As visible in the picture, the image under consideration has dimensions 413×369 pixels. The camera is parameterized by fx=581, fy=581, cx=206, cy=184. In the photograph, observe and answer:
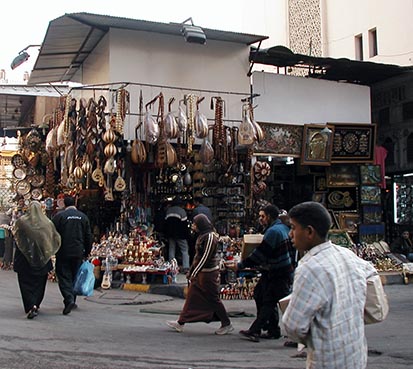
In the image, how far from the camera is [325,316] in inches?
99.6

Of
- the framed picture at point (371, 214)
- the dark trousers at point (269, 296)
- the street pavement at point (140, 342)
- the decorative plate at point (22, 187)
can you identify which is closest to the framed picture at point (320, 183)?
the framed picture at point (371, 214)

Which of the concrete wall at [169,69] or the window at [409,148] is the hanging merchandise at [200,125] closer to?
the concrete wall at [169,69]

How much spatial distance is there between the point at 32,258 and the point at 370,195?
930 centimetres

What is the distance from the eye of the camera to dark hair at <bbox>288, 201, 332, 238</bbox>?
8.89ft

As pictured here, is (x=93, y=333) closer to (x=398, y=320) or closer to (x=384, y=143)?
(x=398, y=320)

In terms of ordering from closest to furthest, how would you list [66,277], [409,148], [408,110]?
[66,277]
[408,110]
[409,148]

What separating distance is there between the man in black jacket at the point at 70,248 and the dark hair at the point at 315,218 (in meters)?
5.58

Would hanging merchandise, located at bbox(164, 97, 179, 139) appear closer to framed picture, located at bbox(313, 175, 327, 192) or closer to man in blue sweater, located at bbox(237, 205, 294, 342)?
framed picture, located at bbox(313, 175, 327, 192)

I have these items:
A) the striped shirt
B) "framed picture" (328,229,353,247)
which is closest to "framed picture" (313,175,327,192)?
"framed picture" (328,229,353,247)

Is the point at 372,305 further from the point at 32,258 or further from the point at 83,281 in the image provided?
the point at 83,281

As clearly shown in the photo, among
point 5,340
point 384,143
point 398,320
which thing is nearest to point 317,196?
point 384,143

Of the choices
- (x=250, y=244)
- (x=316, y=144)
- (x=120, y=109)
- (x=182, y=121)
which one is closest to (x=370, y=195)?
(x=316, y=144)

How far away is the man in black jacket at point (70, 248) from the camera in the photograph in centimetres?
780

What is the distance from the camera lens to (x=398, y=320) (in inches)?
318
